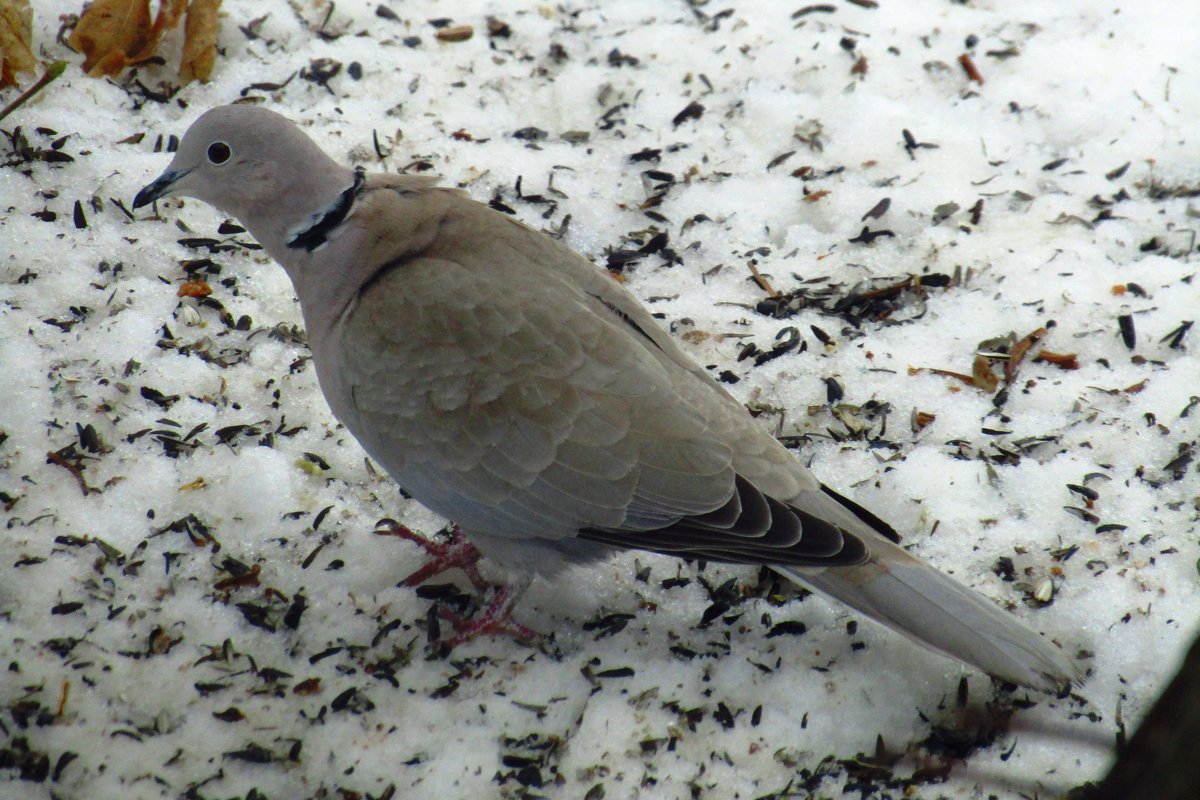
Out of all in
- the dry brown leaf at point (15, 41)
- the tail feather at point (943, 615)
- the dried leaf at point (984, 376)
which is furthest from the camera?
the dry brown leaf at point (15, 41)

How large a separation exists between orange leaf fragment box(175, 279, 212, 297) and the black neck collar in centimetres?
83

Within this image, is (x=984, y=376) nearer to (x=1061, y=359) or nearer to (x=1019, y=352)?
(x=1019, y=352)

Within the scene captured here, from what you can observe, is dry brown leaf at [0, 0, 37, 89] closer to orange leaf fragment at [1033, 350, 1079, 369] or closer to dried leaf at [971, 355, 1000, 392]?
dried leaf at [971, 355, 1000, 392]

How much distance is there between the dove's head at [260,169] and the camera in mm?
3361

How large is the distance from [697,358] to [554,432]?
125 cm

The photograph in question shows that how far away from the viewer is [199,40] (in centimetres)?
469

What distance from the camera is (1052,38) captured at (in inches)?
200

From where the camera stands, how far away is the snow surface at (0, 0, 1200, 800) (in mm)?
2816

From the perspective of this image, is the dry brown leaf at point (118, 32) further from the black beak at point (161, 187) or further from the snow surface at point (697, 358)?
the black beak at point (161, 187)

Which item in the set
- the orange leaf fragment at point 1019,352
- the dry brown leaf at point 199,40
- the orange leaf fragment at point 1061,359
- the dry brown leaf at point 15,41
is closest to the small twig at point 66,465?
the dry brown leaf at point 15,41

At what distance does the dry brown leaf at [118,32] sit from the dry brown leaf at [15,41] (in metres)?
0.20

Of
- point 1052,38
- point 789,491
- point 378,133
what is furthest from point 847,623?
point 1052,38

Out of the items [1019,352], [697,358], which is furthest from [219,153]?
[1019,352]

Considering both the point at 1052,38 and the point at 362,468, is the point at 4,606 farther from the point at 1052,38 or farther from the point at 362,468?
the point at 1052,38
